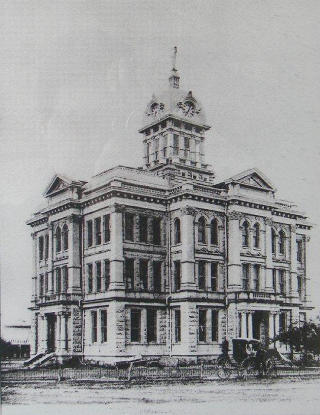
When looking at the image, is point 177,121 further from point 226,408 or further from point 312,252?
point 226,408

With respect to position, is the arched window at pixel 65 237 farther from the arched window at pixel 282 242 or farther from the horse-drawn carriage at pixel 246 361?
the arched window at pixel 282 242

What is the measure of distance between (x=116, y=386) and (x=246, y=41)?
30.5ft

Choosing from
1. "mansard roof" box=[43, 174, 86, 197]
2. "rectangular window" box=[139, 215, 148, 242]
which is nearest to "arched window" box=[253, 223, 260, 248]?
"rectangular window" box=[139, 215, 148, 242]

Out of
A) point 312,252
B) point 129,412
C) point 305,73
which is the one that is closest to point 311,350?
point 312,252

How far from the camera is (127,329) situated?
26.0m

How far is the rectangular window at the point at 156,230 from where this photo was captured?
2571cm

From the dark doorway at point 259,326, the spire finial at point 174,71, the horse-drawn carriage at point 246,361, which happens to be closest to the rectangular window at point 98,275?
the horse-drawn carriage at point 246,361

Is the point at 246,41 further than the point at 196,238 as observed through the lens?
No

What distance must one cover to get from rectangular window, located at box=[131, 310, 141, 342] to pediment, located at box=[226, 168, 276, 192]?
285 inches

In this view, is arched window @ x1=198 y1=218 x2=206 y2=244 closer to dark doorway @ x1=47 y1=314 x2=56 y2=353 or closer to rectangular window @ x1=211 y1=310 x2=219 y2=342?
rectangular window @ x1=211 y1=310 x2=219 y2=342

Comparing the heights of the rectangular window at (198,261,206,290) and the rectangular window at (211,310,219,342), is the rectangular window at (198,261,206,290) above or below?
above

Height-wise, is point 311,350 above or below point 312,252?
below

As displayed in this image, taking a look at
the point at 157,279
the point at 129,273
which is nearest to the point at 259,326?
the point at 157,279

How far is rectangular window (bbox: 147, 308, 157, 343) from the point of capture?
85.6ft
